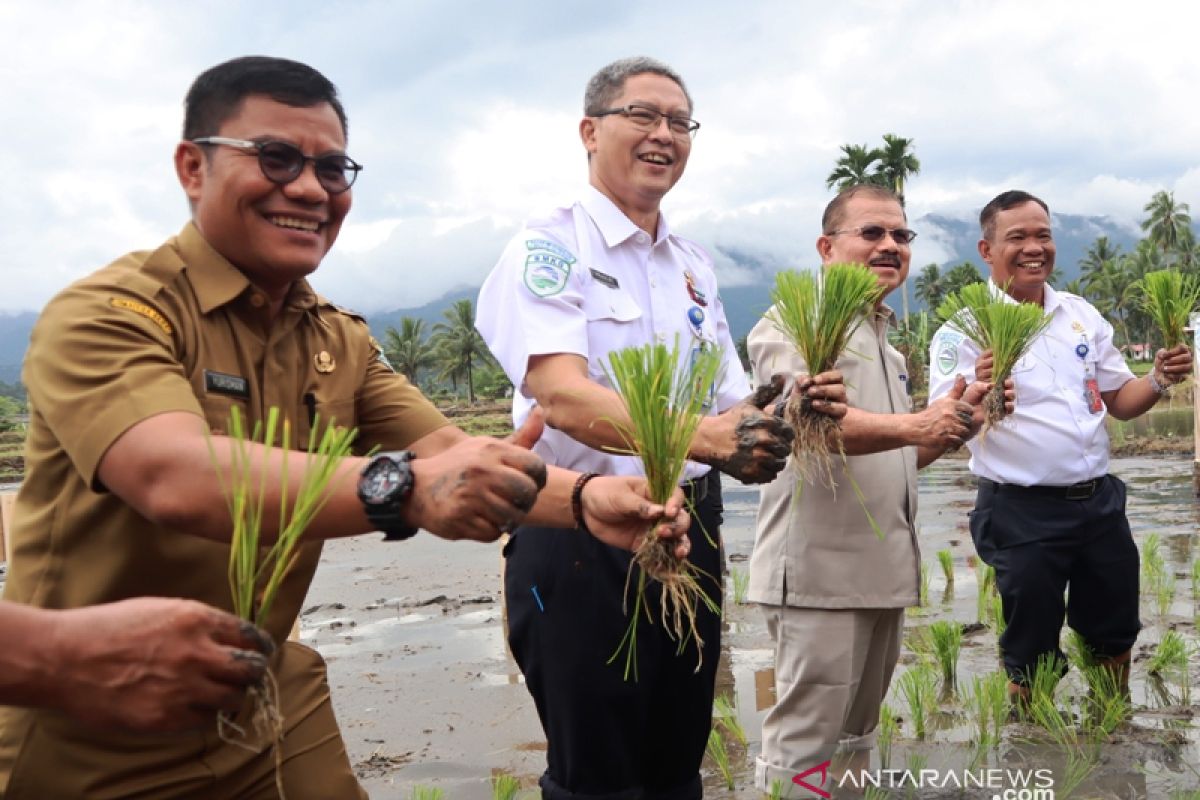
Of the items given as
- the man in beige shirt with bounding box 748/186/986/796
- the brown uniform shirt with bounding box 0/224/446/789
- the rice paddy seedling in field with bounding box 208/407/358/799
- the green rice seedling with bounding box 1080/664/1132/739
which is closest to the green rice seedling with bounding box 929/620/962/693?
the green rice seedling with bounding box 1080/664/1132/739

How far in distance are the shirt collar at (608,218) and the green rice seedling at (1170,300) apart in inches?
102

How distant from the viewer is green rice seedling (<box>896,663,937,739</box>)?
12.7 ft

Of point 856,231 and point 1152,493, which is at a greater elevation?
point 856,231

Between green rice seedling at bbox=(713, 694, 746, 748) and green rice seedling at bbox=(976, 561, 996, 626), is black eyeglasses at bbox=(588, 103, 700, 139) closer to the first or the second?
green rice seedling at bbox=(713, 694, 746, 748)

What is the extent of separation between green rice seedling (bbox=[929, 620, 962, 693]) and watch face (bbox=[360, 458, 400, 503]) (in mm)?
3685

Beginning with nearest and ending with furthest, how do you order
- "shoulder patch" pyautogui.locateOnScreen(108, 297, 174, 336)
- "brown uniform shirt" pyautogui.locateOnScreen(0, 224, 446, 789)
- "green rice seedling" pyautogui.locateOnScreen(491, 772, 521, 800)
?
"brown uniform shirt" pyautogui.locateOnScreen(0, 224, 446, 789)
"shoulder patch" pyautogui.locateOnScreen(108, 297, 174, 336)
"green rice seedling" pyautogui.locateOnScreen(491, 772, 521, 800)

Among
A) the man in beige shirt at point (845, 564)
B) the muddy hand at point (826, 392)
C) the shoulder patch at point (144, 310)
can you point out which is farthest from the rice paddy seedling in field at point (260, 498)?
the man in beige shirt at point (845, 564)

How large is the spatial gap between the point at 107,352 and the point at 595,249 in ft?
4.37

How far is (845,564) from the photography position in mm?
3096

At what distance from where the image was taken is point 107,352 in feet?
4.95

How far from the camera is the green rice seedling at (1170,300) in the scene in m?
4.06

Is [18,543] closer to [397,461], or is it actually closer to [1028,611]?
[397,461]

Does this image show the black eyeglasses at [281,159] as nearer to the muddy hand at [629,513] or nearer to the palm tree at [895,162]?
the muddy hand at [629,513]

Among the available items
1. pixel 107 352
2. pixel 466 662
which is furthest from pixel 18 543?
pixel 466 662
